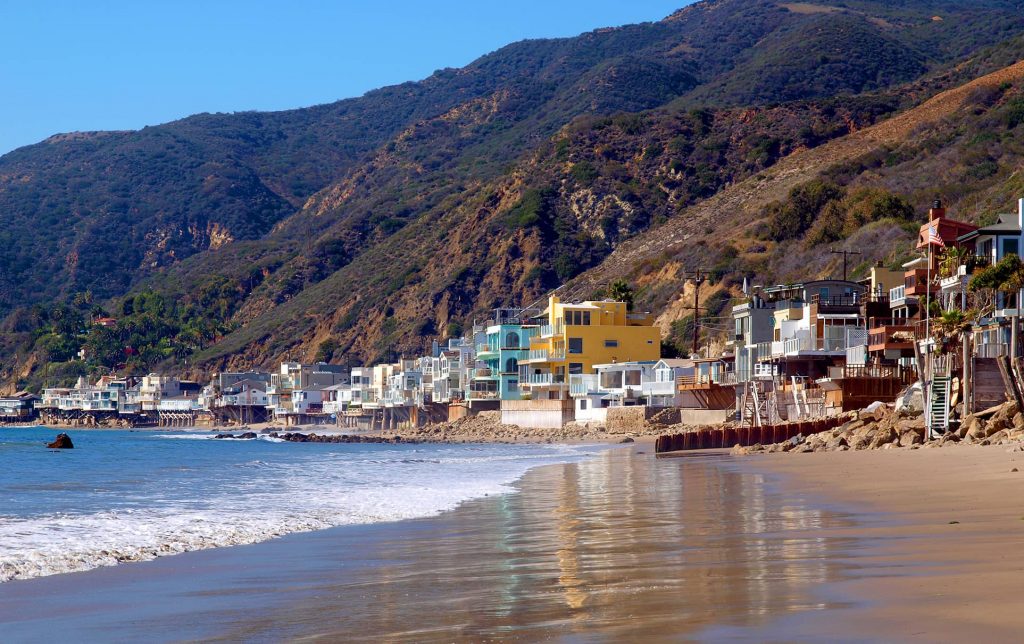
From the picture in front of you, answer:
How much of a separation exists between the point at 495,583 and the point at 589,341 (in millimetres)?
75103

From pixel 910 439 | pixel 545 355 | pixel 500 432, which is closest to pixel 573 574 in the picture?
pixel 910 439

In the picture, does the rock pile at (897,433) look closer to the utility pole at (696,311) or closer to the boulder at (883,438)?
the boulder at (883,438)

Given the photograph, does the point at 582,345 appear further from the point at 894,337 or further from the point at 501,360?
the point at 894,337

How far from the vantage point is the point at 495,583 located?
11.6 meters

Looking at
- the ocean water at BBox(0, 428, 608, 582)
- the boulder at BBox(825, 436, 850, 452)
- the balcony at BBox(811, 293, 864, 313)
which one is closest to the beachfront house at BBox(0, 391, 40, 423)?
the balcony at BBox(811, 293, 864, 313)

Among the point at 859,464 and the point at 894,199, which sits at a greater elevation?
the point at 894,199

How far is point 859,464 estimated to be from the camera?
1081 inches

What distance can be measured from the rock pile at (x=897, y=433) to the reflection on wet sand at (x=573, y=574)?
404 inches

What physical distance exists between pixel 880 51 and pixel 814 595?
18197 cm

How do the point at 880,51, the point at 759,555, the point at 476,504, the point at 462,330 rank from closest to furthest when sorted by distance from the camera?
1. the point at 759,555
2. the point at 476,504
3. the point at 462,330
4. the point at 880,51

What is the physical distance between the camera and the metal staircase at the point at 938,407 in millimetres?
31922

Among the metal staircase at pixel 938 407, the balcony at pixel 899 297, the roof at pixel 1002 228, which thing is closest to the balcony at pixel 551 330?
the balcony at pixel 899 297

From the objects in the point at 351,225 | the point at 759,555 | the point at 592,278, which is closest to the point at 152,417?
the point at 351,225

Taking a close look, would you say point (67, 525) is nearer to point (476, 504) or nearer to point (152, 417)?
point (476, 504)
